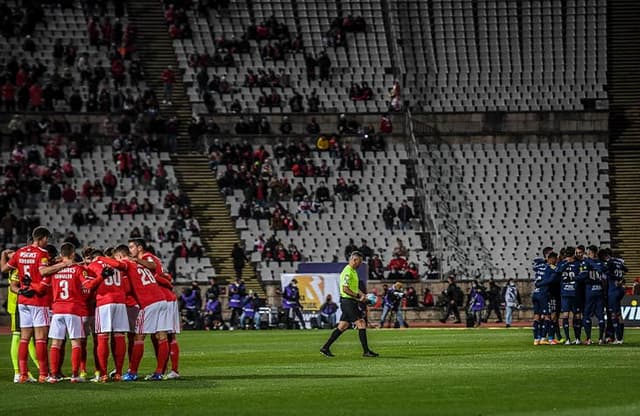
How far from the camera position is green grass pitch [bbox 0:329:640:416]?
54.6 ft

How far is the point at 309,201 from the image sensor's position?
2312 inches

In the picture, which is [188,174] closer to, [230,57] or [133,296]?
[230,57]

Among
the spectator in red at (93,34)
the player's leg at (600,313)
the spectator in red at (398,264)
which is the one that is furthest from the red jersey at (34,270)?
the spectator in red at (93,34)

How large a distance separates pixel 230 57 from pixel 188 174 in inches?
296

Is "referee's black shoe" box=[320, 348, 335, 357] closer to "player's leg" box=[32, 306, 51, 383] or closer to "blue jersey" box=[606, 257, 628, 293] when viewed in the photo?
"blue jersey" box=[606, 257, 628, 293]

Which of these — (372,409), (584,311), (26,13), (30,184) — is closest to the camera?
(372,409)

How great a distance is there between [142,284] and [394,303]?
92.6 feet

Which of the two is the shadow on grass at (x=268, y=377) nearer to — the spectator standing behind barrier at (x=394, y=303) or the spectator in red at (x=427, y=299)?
the spectator standing behind barrier at (x=394, y=303)

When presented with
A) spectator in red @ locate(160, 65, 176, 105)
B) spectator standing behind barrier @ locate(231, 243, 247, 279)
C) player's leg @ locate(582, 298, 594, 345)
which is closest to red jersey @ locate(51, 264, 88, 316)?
player's leg @ locate(582, 298, 594, 345)

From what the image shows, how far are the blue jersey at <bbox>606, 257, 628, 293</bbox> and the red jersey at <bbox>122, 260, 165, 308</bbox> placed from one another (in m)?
14.1

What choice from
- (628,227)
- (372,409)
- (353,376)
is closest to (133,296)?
(353,376)

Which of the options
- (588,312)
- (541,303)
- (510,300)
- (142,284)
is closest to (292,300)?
(510,300)

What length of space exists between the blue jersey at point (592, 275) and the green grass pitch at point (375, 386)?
5.45 feet

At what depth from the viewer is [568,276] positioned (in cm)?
3119
